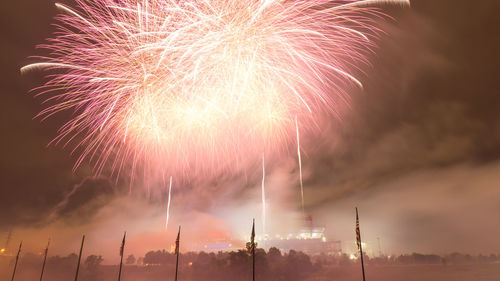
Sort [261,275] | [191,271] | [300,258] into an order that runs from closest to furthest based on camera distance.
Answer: [261,275] → [300,258] → [191,271]

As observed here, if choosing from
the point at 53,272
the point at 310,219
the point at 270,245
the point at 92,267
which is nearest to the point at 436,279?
the point at 310,219

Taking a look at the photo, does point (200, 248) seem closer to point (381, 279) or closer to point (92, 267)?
point (92, 267)

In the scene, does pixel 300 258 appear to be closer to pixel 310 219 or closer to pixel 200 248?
pixel 310 219

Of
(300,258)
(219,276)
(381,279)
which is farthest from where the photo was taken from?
(381,279)

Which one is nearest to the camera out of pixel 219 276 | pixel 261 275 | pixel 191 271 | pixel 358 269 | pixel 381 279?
pixel 261 275

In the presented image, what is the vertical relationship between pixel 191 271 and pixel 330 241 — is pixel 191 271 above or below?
below

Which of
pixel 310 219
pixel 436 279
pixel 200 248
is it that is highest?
pixel 310 219

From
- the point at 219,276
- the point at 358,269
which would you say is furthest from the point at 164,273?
the point at 358,269

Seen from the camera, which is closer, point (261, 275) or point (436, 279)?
point (261, 275)

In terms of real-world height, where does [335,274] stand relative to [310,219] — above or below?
below
